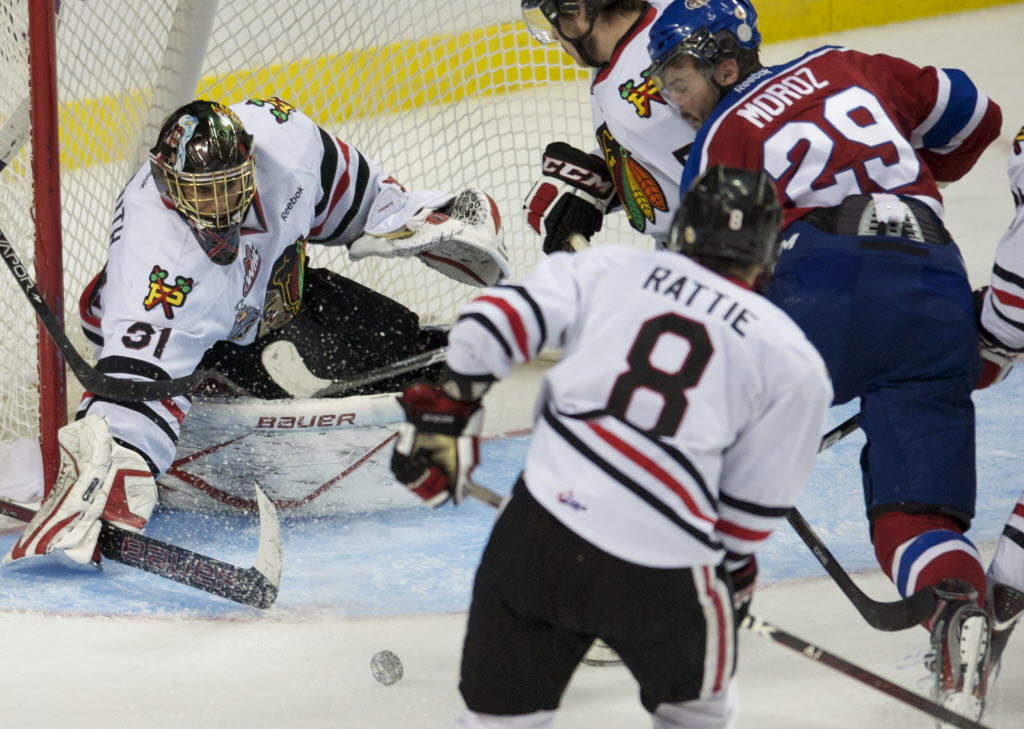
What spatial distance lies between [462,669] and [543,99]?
2852mm

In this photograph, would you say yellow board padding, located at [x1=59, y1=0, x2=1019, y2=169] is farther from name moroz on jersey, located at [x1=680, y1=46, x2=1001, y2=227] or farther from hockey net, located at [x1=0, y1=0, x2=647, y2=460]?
name moroz on jersey, located at [x1=680, y1=46, x2=1001, y2=227]

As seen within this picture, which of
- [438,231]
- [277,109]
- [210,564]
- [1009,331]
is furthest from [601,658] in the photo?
[277,109]

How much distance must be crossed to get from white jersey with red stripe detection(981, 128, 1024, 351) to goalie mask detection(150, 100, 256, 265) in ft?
4.74

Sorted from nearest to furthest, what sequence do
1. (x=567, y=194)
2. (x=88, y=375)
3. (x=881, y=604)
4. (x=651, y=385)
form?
(x=651, y=385), (x=881, y=604), (x=88, y=375), (x=567, y=194)

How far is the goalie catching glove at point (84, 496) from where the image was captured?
2.81m

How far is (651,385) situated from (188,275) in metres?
1.54

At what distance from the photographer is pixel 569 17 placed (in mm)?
2979

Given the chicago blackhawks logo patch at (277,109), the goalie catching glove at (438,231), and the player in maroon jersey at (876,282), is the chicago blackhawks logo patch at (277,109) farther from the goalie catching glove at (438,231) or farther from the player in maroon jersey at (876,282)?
the player in maroon jersey at (876,282)

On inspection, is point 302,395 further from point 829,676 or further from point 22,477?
point 829,676

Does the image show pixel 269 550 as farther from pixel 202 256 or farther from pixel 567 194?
pixel 567 194

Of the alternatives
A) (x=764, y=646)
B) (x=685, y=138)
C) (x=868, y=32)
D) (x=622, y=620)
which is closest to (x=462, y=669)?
(x=622, y=620)

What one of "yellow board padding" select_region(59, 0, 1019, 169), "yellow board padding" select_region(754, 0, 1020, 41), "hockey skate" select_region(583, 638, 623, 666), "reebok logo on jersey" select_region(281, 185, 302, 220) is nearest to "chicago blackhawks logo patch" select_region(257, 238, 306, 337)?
"reebok logo on jersey" select_region(281, 185, 302, 220)

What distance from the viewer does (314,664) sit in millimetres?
2584

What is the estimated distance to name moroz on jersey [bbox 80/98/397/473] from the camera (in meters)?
2.93
